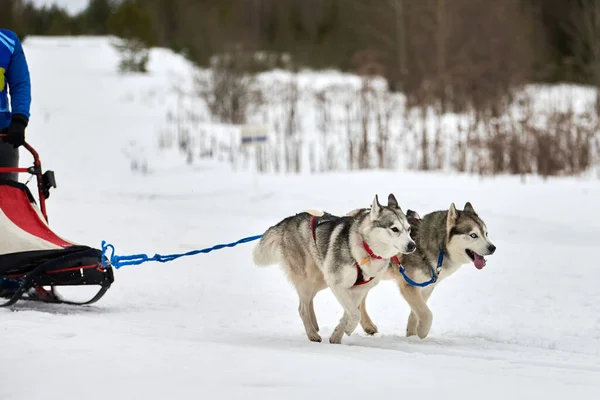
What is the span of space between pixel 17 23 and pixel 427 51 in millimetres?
11513

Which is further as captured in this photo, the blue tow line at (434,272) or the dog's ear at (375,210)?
the blue tow line at (434,272)

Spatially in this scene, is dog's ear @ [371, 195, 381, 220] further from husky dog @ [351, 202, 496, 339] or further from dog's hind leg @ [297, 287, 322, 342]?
dog's hind leg @ [297, 287, 322, 342]

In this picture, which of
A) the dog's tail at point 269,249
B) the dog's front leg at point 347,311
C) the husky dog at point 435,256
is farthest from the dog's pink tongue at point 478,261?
the dog's tail at point 269,249

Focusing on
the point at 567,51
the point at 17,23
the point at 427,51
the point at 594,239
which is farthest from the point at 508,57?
the point at 594,239

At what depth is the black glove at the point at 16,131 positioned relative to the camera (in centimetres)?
477

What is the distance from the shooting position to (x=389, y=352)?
12.3 feet

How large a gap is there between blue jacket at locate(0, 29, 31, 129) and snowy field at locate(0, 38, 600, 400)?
1317mm

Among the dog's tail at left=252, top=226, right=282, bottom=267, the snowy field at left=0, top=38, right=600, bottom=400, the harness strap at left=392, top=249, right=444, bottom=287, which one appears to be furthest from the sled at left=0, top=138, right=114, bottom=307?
the harness strap at left=392, top=249, right=444, bottom=287

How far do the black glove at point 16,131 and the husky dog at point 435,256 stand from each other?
219cm

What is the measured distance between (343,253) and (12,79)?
261cm

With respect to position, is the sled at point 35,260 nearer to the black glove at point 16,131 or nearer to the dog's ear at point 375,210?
the black glove at point 16,131

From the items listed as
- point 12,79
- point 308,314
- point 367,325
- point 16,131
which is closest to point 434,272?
point 367,325

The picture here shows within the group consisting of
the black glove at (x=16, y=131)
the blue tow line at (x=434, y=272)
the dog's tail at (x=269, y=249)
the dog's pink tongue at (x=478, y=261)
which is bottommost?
the blue tow line at (x=434, y=272)

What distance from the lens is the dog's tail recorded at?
184 inches
